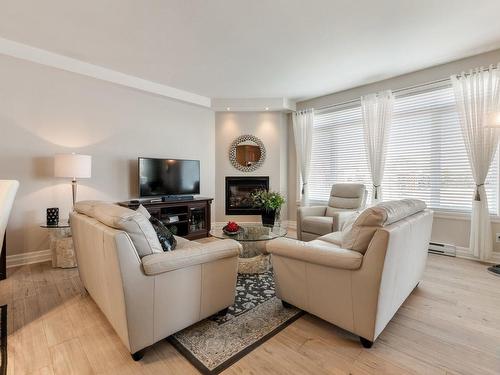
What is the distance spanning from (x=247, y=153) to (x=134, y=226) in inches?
159

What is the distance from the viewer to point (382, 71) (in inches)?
153

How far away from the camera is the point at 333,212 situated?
4.19 meters

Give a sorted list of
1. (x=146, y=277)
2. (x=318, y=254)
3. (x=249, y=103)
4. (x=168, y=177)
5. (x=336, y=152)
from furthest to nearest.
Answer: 1. (x=249, y=103)
2. (x=336, y=152)
3. (x=168, y=177)
4. (x=318, y=254)
5. (x=146, y=277)

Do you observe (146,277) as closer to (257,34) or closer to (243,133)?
(257,34)

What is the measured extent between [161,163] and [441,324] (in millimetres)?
4017

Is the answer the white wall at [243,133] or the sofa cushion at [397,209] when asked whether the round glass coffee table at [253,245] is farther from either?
the white wall at [243,133]

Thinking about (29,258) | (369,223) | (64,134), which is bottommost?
(29,258)

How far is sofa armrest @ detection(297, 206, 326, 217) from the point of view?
4.12 metres

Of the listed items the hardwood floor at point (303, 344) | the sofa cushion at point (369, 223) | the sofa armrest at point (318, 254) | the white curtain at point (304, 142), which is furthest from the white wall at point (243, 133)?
the sofa cushion at point (369, 223)

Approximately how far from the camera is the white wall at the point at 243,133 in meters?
5.37

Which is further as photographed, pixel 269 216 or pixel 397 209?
pixel 269 216

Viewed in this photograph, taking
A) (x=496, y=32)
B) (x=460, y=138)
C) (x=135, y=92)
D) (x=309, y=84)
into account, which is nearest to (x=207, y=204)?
(x=135, y=92)

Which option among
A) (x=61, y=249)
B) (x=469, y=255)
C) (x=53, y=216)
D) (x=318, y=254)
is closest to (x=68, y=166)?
(x=53, y=216)

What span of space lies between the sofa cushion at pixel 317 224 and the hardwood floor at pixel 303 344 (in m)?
1.44
